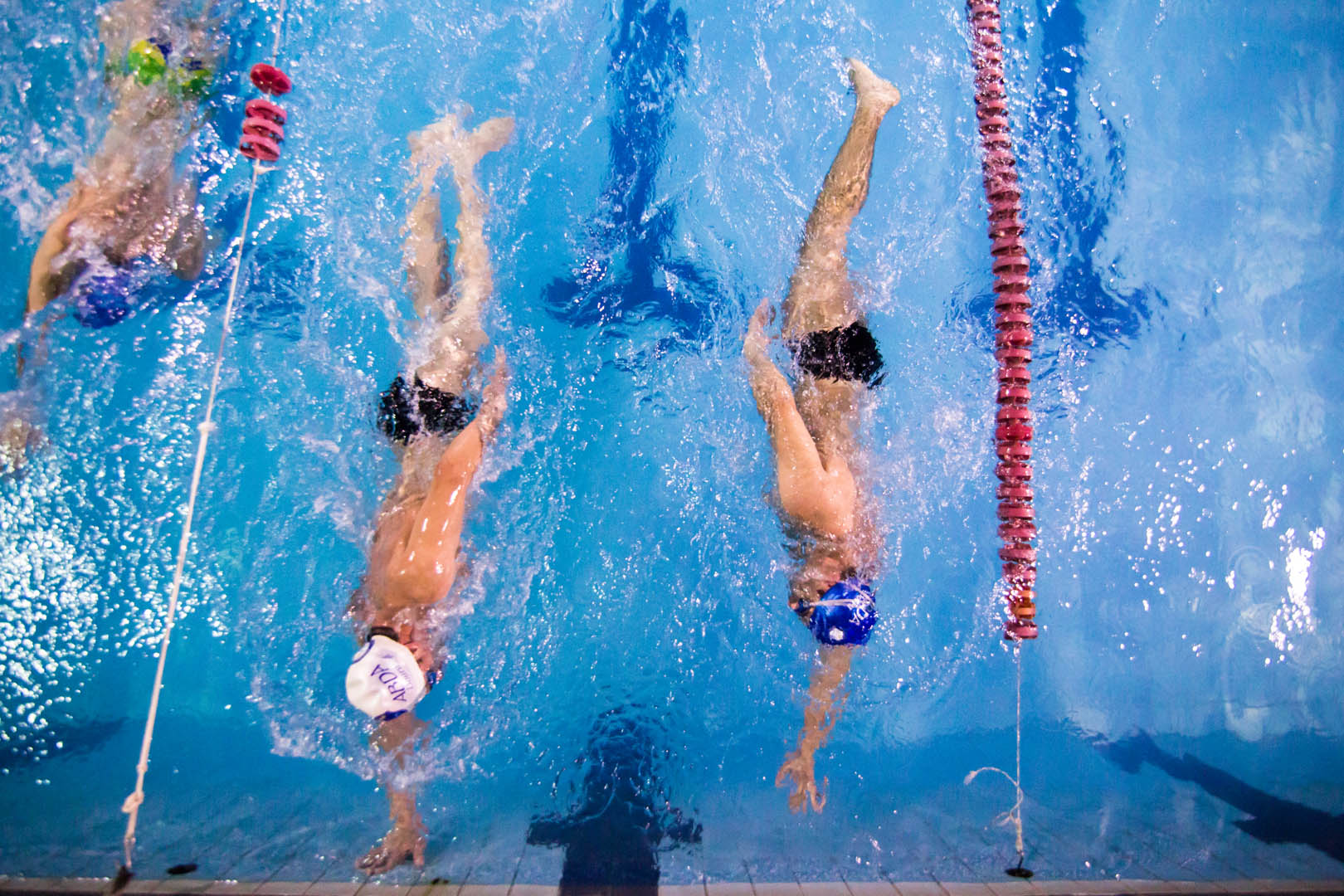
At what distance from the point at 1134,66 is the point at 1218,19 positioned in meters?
0.67

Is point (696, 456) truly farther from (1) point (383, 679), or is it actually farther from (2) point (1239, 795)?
(2) point (1239, 795)

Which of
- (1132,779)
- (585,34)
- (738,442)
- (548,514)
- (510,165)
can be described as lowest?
(1132,779)

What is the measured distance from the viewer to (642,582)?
3766 mm

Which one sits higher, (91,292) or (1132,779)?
(91,292)

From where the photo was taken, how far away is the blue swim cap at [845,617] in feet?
8.77

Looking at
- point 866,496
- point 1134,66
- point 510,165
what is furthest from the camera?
point 1134,66

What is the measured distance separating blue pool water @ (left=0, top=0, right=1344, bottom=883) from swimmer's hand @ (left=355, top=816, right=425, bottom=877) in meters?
0.16

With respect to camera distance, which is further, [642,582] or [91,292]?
[642,582]

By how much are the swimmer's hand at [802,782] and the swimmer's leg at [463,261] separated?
252cm

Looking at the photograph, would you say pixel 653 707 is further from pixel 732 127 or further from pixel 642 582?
pixel 732 127

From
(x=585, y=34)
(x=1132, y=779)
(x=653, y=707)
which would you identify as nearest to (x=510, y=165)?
(x=585, y=34)

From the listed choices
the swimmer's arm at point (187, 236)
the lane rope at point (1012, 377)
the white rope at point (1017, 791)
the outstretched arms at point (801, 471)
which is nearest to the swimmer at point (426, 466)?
the swimmer's arm at point (187, 236)

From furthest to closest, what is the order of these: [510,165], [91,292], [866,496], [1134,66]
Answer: [1134,66] < [510,165] < [866,496] < [91,292]

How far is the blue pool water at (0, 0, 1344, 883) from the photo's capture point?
3549 millimetres
